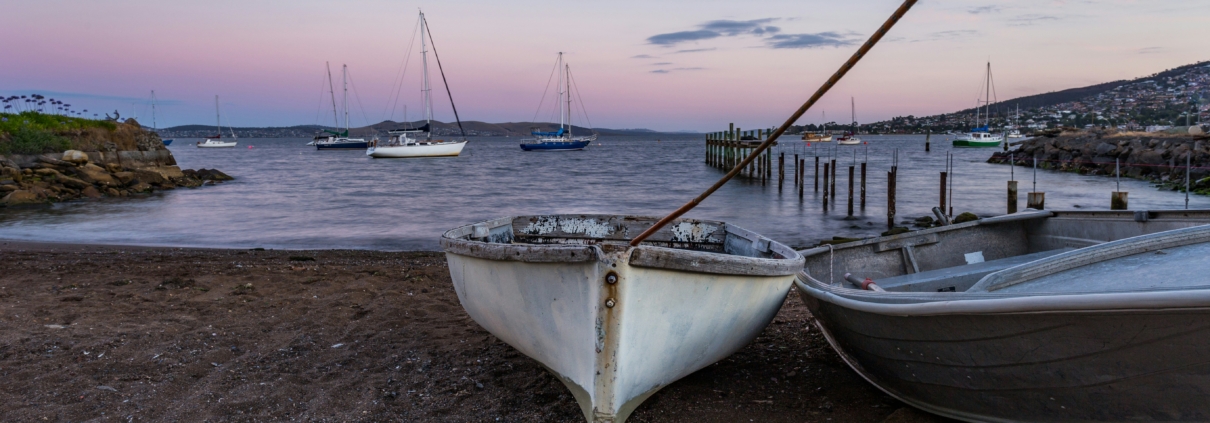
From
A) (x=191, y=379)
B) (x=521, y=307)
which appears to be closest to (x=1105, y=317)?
(x=521, y=307)

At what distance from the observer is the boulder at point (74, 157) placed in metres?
22.9

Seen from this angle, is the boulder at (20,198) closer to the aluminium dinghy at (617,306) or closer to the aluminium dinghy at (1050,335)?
the aluminium dinghy at (617,306)

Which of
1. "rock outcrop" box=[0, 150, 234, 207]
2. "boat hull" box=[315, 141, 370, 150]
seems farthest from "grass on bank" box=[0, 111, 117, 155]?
"boat hull" box=[315, 141, 370, 150]

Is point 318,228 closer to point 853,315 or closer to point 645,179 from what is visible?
point 853,315

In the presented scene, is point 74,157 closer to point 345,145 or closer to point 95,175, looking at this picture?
point 95,175

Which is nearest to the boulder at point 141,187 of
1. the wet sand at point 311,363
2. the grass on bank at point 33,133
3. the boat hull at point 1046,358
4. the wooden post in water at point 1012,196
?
the grass on bank at point 33,133

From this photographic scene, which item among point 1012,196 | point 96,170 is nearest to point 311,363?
point 1012,196

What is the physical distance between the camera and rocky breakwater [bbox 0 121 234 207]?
20.2m

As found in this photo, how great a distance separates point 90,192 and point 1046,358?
24.8 m

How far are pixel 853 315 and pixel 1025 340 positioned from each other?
0.91 m

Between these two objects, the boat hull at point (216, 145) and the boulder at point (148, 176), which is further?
the boat hull at point (216, 145)

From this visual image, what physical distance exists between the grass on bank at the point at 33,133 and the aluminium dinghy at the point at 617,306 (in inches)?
912

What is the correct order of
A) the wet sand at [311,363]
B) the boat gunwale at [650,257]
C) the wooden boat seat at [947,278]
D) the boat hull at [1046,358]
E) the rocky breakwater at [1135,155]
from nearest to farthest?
1. the boat hull at [1046,358]
2. the boat gunwale at [650,257]
3. the wet sand at [311,363]
4. the wooden boat seat at [947,278]
5. the rocky breakwater at [1135,155]

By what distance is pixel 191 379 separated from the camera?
5094 millimetres
